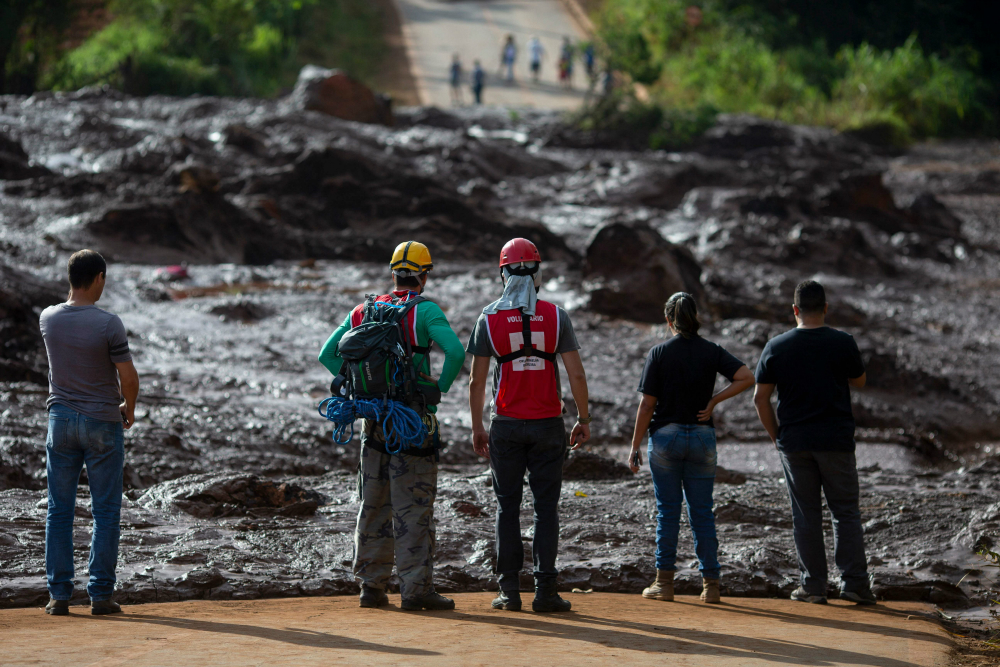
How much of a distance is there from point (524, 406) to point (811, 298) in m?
1.71

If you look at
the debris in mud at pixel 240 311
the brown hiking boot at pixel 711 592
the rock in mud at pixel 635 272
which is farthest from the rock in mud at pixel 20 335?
the rock in mud at pixel 635 272

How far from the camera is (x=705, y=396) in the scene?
5527 millimetres

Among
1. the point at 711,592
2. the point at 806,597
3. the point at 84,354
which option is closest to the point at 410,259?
the point at 84,354

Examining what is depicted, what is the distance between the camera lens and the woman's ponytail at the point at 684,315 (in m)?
5.48

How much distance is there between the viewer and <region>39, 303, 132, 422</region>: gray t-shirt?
4.88 meters

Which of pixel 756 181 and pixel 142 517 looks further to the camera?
pixel 756 181

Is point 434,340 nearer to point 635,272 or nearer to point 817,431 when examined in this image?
point 817,431

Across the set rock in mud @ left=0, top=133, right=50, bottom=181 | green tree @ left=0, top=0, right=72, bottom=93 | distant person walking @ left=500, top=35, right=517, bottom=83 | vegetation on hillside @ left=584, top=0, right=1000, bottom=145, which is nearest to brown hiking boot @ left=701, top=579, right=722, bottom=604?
rock in mud @ left=0, top=133, right=50, bottom=181

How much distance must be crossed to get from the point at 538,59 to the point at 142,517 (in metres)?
31.9

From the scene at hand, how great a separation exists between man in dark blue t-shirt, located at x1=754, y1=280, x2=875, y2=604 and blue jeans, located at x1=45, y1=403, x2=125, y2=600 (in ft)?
10.9

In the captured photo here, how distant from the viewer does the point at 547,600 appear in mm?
5180

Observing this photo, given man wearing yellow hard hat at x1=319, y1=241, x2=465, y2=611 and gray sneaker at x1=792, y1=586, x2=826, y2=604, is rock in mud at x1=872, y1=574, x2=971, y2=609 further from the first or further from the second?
man wearing yellow hard hat at x1=319, y1=241, x2=465, y2=611

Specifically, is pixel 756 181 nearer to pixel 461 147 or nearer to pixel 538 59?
pixel 461 147

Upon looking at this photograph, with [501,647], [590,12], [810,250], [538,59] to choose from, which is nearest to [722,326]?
[810,250]
